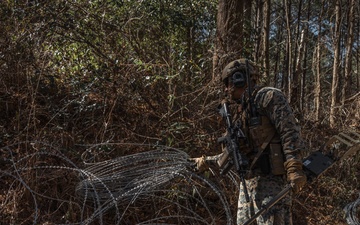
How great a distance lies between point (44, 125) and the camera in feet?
20.7

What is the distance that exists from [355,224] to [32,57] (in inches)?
180

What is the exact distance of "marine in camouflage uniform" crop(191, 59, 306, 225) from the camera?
346cm

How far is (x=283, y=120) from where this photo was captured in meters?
3.48

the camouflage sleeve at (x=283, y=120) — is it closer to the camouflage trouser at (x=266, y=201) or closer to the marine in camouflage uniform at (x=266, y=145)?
the marine in camouflage uniform at (x=266, y=145)

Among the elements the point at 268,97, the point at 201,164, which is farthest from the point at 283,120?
the point at 201,164

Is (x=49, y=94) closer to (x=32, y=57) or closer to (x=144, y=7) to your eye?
(x=32, y=57)

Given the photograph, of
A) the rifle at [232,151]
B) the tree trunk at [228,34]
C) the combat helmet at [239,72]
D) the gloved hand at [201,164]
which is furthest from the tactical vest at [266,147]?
the tree trunk at [228,34]

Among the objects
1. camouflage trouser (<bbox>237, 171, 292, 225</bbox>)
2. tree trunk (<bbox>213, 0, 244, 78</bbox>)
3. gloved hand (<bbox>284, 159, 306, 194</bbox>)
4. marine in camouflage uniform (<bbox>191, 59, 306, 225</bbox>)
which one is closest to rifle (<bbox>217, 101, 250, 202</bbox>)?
marine in camouflage uniform (<bbox>191, 59, 306, 225</bbox>)

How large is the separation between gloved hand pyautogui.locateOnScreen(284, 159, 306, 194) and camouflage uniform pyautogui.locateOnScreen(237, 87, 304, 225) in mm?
53

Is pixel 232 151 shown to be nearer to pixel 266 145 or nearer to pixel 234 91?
pixel 266 145

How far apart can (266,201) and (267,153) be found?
14.2 inches

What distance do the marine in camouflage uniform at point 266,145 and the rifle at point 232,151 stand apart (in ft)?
0.26

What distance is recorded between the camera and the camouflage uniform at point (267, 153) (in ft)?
11.4

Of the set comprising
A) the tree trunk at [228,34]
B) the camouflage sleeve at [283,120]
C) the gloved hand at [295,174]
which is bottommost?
the gloved hand at [295,174]
